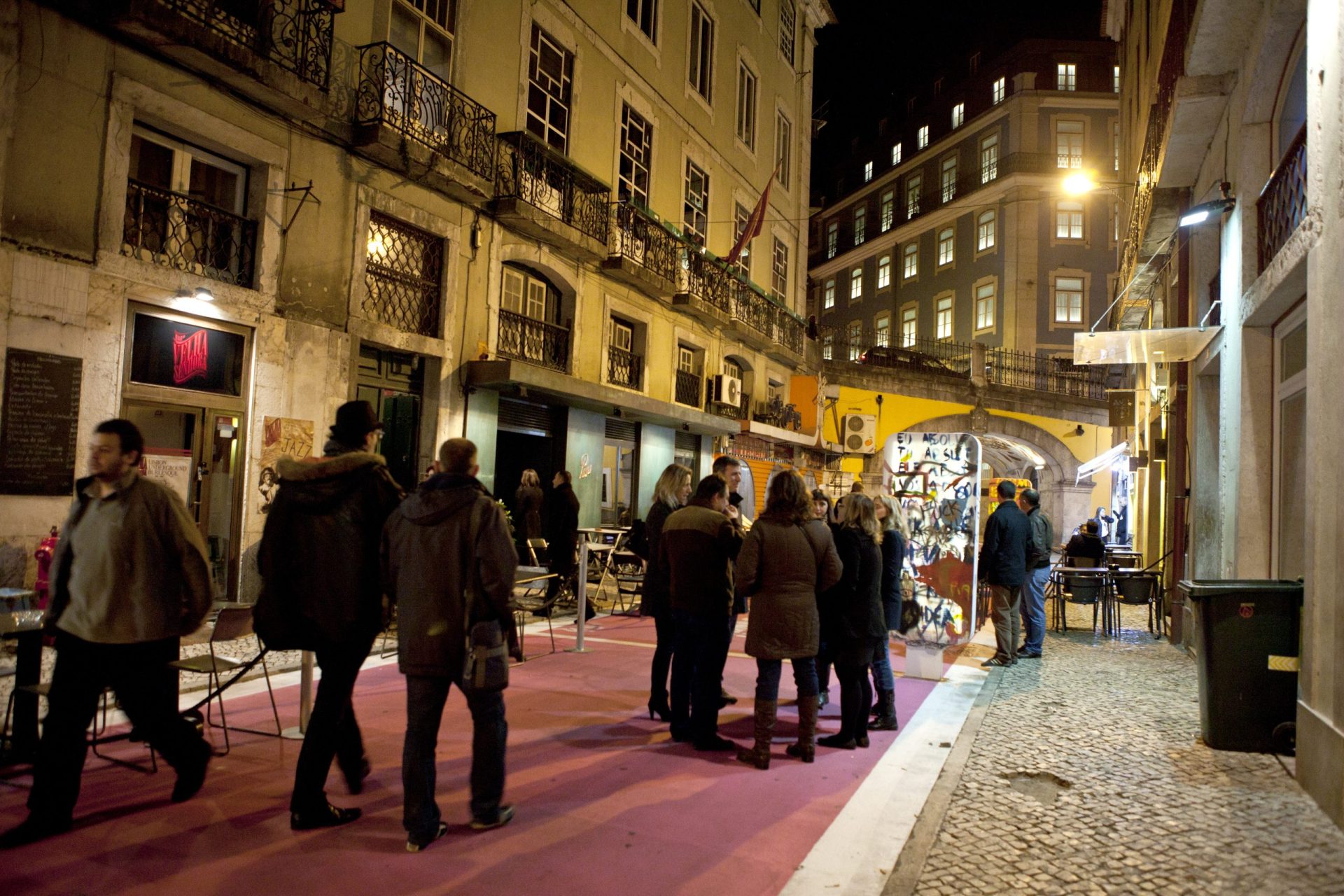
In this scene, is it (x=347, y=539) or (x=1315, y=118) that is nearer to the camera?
(x=347, y=539)

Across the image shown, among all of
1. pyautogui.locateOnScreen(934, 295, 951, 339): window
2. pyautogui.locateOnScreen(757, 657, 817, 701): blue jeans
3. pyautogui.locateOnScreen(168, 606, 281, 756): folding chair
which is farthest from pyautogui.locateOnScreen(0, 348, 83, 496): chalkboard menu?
pyautogui.locateOnScreen(934, 295, 951, 339): window

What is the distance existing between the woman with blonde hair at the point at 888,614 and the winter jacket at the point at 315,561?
3685mm

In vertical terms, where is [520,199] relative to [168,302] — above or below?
above

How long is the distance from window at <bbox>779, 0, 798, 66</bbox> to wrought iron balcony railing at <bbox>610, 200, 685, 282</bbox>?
10.3m

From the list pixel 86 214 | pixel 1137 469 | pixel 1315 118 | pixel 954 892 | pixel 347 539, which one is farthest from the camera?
pixel 1137 469

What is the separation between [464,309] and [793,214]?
52.6 ft

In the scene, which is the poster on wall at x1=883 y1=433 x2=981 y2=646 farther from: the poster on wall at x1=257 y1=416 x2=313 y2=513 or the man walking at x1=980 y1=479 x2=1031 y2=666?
the poster on wall at x1=257 y1=416 x2=313 y2=513

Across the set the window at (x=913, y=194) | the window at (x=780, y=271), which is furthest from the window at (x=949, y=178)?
the window at (x=780, y=271)

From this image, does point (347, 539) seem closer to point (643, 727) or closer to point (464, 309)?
point (643, 727)

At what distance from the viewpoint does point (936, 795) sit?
491cm

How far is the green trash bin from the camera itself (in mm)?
5914

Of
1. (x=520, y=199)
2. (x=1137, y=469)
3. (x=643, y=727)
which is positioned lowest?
(x=643, y=727)

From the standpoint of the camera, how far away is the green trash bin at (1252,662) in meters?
5.91

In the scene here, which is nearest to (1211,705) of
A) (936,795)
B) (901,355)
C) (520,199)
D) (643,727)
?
(936,795)
